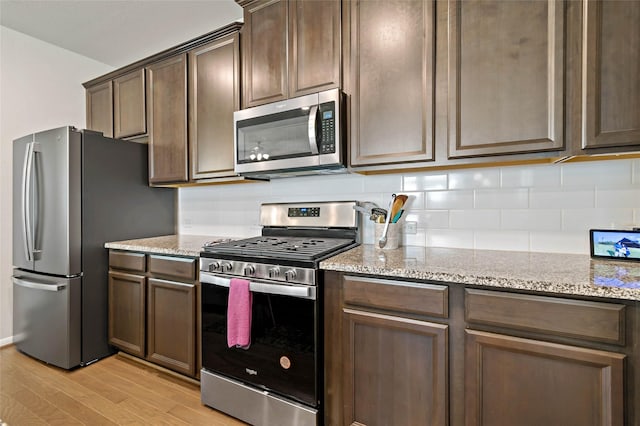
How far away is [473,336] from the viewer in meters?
1.17

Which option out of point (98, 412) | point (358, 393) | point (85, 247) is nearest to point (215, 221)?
point (85, 247)

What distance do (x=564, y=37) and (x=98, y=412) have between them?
3073mm

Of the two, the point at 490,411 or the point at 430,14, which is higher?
the point at 430,14

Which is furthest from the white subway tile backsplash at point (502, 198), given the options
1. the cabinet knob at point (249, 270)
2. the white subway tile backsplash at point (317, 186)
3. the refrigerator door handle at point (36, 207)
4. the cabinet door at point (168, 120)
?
the refrigerator door handle at point (36, 207)

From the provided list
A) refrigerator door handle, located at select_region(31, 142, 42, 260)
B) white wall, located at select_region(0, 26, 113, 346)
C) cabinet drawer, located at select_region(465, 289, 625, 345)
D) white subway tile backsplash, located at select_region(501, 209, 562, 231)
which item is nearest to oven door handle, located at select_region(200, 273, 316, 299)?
cabinet drawer, located at select_region(465, 289, 625, 345)

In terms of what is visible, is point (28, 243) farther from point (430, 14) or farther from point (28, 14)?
point (430, 14)

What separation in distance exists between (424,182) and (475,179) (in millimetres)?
282

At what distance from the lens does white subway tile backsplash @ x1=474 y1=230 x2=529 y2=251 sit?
65.2 inches

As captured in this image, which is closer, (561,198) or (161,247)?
(561,198)

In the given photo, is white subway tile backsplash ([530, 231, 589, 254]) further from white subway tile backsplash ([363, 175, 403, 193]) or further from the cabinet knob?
the cabinet knob

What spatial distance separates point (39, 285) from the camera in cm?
230

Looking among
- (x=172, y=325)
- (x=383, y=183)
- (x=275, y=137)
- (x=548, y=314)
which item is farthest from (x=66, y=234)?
(x=548, y=314)

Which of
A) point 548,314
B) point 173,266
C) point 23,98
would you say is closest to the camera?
point 548,314

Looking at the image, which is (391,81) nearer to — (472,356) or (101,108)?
(472,356)
